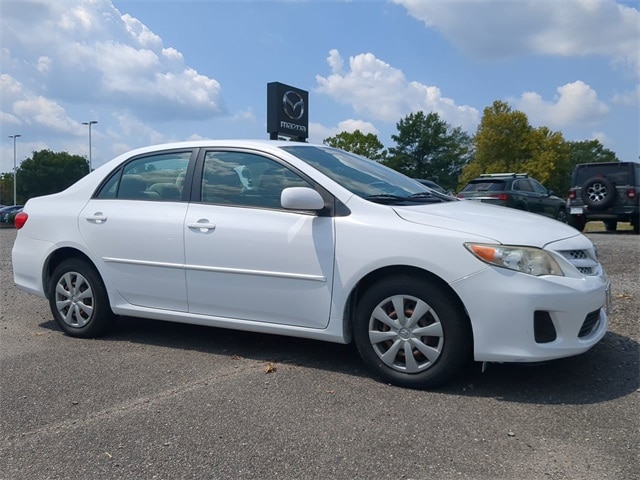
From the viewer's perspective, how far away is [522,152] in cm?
5056

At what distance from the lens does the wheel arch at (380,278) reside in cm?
360

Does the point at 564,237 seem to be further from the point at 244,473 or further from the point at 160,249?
the point at 160,249

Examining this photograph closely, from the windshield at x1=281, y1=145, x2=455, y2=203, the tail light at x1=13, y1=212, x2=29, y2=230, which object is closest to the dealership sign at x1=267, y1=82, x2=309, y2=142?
the tail light at x1=13, y1=212, x2=29, y2=230

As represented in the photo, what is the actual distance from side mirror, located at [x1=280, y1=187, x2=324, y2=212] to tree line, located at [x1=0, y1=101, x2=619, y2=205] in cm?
4778

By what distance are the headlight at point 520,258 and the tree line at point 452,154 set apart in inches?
1882

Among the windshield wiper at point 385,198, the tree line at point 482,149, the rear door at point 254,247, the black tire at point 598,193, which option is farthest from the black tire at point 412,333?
the tree line at point 482,149

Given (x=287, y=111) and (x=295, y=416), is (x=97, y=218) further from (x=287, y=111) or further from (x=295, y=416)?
(x=287, y=111)

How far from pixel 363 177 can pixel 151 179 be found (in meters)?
1.79

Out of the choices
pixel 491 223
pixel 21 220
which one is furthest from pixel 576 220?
Result: pixel 21 220

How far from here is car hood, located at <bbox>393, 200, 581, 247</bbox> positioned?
3.55 metres

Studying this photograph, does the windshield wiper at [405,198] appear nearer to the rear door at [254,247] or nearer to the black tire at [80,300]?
the rear door at [254,247]

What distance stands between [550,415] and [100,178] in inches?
158

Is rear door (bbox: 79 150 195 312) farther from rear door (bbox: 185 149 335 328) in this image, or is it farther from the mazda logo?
the mazda logo

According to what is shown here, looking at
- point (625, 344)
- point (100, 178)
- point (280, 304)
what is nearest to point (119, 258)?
point (100, 178)
